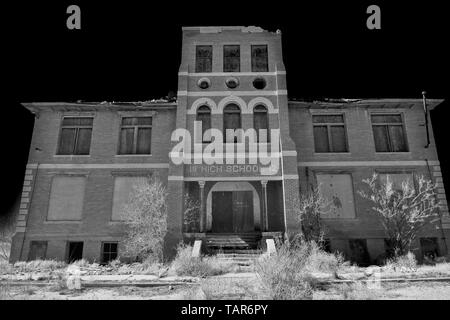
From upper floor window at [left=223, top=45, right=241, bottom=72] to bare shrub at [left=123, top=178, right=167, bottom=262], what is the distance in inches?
313

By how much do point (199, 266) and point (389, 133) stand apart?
13752mm

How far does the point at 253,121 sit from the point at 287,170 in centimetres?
346

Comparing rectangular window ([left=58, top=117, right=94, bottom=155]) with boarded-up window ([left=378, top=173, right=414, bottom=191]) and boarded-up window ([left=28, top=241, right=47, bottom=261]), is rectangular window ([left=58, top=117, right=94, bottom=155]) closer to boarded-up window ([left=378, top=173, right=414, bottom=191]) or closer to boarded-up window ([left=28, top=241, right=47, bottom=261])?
boarded-up window ([left=28, top=241, right=47, bottom=261])

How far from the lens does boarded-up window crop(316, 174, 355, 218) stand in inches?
687

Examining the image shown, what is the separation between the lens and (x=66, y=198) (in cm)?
1769

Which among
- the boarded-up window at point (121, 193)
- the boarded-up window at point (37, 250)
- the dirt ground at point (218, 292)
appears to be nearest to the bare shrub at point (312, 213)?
the dirt ground at point (218, 292)

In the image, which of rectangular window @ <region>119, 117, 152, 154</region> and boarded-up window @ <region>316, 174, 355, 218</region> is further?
rectangular window @ <region>119, 117, 152, 154</region>

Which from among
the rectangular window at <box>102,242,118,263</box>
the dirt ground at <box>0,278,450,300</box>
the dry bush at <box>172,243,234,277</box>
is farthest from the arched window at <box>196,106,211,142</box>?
the dirt ground at <box>0,278,450,300</box>

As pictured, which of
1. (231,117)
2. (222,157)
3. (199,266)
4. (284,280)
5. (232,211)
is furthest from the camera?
→ (231,117)

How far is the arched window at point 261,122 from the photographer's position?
1788cm

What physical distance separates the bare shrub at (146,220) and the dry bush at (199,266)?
2840 mm

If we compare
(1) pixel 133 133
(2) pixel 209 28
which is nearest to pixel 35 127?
(1) pixel 133 133

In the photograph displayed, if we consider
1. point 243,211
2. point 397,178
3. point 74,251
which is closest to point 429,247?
point 397,178

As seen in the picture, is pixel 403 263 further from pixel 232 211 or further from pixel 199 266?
pixel 199 266
